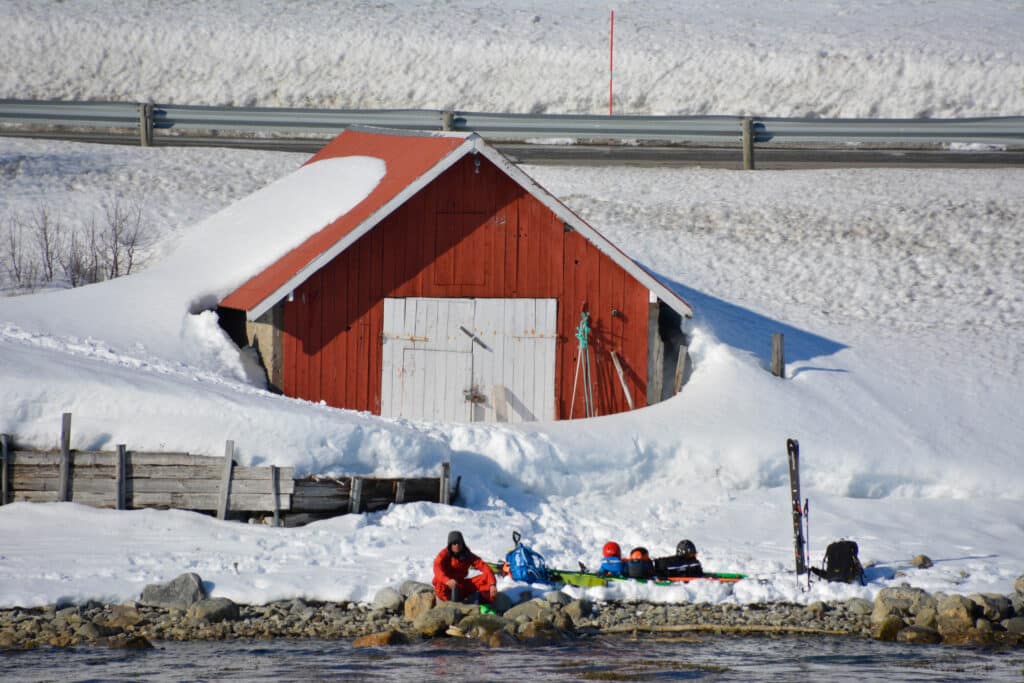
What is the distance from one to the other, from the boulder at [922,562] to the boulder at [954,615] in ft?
3.96

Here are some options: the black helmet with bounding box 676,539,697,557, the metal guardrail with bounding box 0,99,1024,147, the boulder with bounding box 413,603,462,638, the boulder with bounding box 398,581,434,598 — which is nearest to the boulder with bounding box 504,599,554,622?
the boulder with bounding box 413,603,462,638

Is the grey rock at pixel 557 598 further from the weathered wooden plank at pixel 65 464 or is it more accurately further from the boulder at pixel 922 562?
the weathered wooden plank at pixel 65 464

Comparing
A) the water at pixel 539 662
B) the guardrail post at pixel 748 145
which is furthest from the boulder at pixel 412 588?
the guardrail post at pixel 748 145

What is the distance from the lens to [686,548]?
16031 mm

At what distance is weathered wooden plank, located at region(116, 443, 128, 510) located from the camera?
16.7 m

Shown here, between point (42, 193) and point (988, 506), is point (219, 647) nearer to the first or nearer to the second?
point (988, 506)

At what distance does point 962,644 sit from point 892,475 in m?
4.94

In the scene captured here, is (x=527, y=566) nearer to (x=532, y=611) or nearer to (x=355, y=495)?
(x=532, y=611)

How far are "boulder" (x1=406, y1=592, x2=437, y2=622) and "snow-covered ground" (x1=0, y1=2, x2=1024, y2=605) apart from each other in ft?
1.97

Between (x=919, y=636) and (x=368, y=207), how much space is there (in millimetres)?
11394

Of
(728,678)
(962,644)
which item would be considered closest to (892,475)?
(962,644)

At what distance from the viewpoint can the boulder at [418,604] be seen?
49.0 ft

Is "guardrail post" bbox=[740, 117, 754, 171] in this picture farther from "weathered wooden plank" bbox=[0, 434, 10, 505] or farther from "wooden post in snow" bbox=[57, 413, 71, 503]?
"weathered wooden plank" bbox=[0, 434, 10, 505]

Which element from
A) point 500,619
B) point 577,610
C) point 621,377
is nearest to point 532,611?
point 500,619
